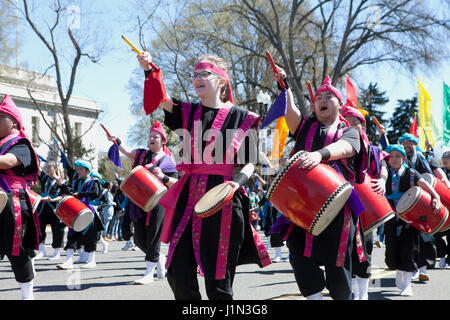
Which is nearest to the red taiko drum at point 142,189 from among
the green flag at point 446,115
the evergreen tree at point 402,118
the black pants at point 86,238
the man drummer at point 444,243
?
the black pants at point 86,238

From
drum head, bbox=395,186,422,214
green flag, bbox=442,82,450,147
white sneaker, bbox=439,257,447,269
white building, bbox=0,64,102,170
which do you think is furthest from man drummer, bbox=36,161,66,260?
white building, bbox=0,64,102,170

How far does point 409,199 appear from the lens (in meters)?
6.03

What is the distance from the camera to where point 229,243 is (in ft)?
11.7

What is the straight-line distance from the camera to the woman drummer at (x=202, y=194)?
3.50 metres

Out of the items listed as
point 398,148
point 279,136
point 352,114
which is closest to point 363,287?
point 352,114

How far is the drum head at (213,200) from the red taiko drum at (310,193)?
15.1 inches

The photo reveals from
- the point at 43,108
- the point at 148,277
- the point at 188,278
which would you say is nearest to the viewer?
the point at 188,278

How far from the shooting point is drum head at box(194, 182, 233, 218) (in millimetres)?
3238

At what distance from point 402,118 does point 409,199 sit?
39651 millimetres

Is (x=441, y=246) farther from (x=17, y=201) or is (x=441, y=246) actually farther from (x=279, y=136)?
(x=17, y=201)

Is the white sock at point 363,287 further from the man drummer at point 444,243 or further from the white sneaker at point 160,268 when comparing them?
the man drummer at point 444,243

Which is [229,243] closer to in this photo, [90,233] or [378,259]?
[90,233]

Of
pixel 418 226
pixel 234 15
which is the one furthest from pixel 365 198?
pixel 234 15

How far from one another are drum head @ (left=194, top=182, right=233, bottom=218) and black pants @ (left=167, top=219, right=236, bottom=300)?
278mm
